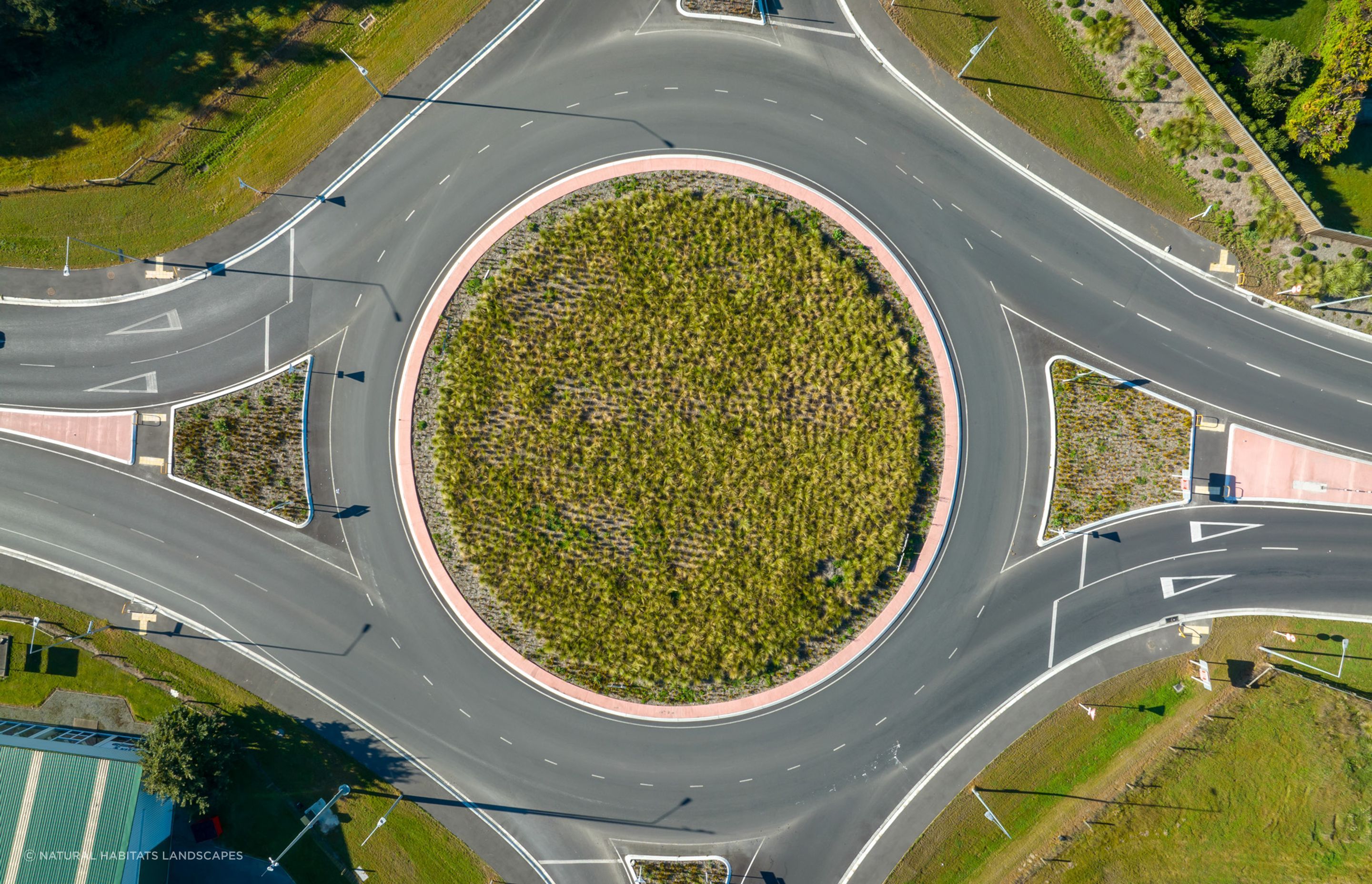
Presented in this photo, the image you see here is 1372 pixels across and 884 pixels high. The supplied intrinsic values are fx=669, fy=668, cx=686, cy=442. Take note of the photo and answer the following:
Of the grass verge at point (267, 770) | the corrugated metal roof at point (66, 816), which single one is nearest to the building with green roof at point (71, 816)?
the corrugated metal roof at point (66, 816)

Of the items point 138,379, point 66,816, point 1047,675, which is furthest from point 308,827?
point 1047,675

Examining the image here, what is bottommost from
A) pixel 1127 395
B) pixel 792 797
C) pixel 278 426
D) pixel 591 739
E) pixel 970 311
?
pixel 792 797

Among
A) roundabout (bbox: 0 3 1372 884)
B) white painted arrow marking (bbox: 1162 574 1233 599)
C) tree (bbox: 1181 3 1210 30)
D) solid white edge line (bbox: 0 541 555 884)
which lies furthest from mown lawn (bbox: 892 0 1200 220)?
solid white edge line (bbox: 0 541 555 884)

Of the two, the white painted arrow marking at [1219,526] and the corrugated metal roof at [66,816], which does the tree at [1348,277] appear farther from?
the corrugated metal roof at [66,816]

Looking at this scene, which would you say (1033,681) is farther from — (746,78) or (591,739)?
(746,78)

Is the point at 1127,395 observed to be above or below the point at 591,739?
above

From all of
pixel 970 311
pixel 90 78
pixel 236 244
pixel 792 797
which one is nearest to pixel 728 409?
pixel 970 311
